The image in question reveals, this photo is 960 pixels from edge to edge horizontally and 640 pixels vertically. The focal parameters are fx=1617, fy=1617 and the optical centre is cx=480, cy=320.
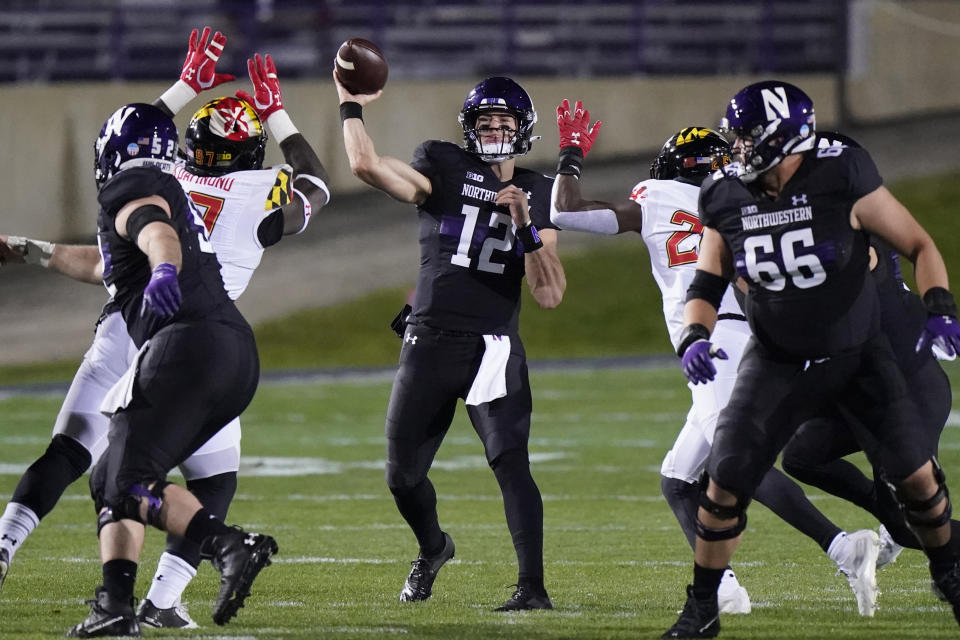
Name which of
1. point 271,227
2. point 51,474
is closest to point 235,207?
point 271,227

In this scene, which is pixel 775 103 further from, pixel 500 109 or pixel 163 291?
pixel 163 291

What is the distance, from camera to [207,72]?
5961 millimetres

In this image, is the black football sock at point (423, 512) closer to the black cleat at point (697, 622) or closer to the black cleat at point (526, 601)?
the black cleat at point (526, 601)

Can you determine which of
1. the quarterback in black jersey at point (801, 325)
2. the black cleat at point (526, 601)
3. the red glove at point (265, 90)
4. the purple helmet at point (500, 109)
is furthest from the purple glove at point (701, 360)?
the red glove at point (265, 90)

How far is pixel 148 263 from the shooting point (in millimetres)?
4758

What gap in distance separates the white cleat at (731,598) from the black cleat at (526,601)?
0.55 m

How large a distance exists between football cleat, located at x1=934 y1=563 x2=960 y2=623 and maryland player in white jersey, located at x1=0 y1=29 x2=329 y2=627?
7.36ft

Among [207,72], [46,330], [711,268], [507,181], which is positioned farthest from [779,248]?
[46,330]

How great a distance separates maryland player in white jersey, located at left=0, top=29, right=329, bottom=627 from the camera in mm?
5266

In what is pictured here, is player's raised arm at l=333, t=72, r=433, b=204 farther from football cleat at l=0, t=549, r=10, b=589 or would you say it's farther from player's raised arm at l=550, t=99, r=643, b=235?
football cleat at l=0, t=549, r=10, b=589

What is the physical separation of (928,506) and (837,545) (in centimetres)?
67

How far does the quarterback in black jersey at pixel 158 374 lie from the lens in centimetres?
453

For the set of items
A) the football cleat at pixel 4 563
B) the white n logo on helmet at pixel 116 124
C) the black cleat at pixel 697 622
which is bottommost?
the black cleat at pixel 697 622

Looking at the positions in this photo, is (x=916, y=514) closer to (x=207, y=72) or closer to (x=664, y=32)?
(x=207, y=72)
